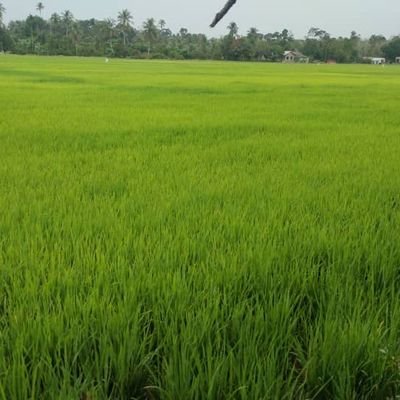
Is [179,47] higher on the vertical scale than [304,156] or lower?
higher

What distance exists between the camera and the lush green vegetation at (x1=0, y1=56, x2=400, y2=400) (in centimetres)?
135

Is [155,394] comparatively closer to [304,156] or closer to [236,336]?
[236,336]

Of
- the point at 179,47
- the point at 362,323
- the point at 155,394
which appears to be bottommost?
the point at 155,394

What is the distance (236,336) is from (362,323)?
1.22 ft

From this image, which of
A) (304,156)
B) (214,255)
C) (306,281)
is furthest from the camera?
(304,156)

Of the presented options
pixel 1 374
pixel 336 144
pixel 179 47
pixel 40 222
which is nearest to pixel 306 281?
pixel 1 374

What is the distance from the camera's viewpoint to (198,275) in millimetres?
1882

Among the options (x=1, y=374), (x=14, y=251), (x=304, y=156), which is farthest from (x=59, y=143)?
(x=1, y=374)

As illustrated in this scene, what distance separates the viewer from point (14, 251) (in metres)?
2.14

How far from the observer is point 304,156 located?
15.1 ft

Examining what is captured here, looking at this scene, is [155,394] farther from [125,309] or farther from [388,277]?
[388,277]

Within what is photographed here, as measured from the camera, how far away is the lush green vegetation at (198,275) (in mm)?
1349

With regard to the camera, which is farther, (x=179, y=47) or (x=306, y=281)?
(x=179, y=47)

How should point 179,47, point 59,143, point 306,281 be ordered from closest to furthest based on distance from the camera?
point 306,281 → point 59,143 → point 179,47
